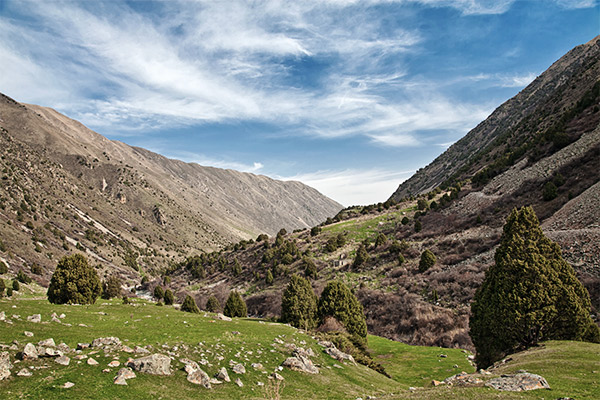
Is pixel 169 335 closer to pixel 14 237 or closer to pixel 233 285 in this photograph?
pixel 233 285

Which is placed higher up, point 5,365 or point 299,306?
point 5,365

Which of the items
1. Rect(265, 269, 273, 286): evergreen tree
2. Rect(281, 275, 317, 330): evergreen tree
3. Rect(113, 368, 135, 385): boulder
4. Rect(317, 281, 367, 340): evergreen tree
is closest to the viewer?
Rect(113, 368, 135, 385): boulder

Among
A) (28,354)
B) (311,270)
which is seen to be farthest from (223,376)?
(311,270)

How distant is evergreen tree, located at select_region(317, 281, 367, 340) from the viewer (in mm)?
29125

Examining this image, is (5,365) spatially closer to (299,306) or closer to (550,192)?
(299,306)

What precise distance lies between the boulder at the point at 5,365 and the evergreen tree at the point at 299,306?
23.8 m

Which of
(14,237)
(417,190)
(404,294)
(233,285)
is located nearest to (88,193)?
(14,237)

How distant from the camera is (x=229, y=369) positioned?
497 inches

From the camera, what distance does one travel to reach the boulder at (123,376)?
30.3ft

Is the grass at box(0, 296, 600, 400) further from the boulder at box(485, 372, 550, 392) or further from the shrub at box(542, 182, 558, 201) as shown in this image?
the shrub at box(542, 182, 558, 201)

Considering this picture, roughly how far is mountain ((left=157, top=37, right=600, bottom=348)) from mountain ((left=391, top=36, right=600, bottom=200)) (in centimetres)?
52

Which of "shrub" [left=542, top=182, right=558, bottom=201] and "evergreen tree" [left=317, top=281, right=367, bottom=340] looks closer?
"evergreen tree" [left=317, top=281, right=367, bottom=340]

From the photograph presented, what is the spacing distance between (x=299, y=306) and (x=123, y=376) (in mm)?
22585

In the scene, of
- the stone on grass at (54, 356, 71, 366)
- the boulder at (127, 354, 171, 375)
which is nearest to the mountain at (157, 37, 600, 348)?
the boulder at (127, 354, 171, 375)
